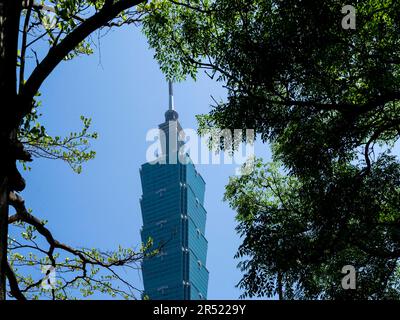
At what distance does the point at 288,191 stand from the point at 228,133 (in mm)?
4285

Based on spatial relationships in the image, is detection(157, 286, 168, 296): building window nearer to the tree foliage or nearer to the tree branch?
the tree foliage

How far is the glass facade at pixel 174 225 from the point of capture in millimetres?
159375

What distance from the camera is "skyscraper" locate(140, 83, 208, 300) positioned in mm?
159375

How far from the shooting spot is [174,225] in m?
160

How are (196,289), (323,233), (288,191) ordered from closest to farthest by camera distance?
(323,233) → (288,191) → (196,289)

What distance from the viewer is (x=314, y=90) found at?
1027cm

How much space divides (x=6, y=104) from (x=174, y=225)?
157 m

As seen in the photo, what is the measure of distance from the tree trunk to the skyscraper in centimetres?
15220

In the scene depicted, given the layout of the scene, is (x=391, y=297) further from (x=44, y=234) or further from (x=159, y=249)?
(x=44, y=234)

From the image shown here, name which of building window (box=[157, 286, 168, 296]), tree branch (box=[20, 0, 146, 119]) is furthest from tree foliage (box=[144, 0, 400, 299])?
building window (box=[157, 286, 168, 296])

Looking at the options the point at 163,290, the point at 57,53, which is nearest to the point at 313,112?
the point at 57,53

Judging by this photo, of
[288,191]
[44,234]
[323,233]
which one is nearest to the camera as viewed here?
[44,234]

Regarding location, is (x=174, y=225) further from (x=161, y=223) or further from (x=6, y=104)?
(x=6, y=104)
